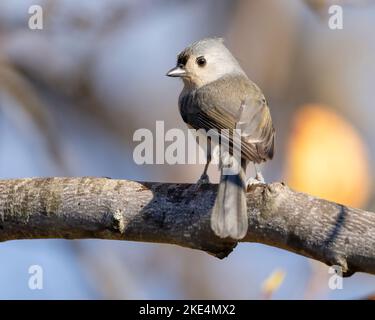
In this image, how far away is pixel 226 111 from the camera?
4.04 metres

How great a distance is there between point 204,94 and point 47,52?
202cm

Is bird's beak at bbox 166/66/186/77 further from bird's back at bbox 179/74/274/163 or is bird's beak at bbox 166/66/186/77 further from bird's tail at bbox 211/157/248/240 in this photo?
bird's tail at bbox 211/157/248/240

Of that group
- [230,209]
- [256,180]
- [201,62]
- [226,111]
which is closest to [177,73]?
[201,62]

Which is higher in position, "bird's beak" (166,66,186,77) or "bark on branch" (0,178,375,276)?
"bird's beak" (166,66,186,77)

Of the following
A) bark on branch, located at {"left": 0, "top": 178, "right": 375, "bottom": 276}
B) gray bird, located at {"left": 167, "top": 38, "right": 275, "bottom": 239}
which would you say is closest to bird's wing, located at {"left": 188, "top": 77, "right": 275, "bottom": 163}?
gray bird, located at {"left": 167, "top": 38, "right": 275, "bottom": 239}

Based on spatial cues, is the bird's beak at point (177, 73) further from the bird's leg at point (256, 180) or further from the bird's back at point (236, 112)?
the bird's leg at point (256, 180)

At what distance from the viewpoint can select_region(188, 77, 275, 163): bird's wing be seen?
149 inches

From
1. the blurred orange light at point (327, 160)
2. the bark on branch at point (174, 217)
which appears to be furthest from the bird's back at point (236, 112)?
the bark on branch at point (174, 217)

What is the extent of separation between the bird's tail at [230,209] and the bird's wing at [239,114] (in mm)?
313

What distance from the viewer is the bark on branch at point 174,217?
293 cm

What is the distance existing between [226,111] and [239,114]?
6cm

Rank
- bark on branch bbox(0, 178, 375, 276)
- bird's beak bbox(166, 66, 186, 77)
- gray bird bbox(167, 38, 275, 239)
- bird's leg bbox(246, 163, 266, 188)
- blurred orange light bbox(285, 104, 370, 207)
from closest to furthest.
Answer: bark on branch bbox(0, 178, 375, 276), gray bird bbox(167, 38, 275, 239), bird's leg bbox(246, 163, 266, 188), blurred orange light bbox(285, 104, 370, 207), bird's beak bbox(166, 66, 186, 77)

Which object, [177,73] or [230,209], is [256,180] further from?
[177,73]

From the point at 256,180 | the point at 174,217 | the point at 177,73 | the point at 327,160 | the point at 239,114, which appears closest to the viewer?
the point at 174,217
